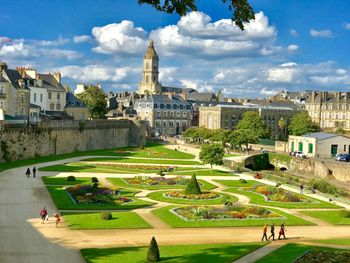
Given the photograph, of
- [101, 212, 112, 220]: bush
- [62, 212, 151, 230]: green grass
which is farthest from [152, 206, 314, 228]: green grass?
[101, 212, 112, 220]: bush

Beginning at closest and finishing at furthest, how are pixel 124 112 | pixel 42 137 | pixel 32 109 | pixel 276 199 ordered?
pixel 276 199
pixel 42 137
pixel 32 109
pixel 124 112

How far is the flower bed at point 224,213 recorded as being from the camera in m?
37.3

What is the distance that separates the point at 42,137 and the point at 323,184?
42177 millimetres

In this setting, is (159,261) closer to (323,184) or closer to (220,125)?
(323,184)

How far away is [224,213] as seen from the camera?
127 ft

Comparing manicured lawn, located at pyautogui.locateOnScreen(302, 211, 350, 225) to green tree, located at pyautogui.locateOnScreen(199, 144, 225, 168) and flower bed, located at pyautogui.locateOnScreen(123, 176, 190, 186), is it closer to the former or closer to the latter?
flower bed, located at pyautogui.locateOnScreen(123, 176, 190, 186)

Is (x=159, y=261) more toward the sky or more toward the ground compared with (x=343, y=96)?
more toward the ground

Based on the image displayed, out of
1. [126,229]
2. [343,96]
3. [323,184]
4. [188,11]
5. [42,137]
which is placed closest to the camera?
[188,11]

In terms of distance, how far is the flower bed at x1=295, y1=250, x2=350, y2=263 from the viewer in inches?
1022

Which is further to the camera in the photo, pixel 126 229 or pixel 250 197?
pixel 250 197

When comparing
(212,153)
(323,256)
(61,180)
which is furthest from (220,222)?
(212,153)

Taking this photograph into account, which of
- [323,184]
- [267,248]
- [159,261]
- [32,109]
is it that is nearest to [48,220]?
[159,261]

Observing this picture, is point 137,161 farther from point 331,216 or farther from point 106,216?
point 106,216

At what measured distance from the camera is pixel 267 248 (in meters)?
29.8
